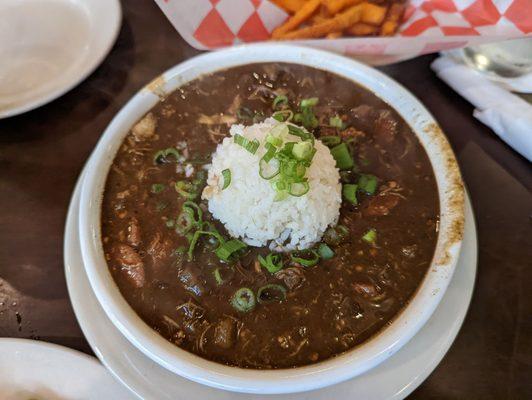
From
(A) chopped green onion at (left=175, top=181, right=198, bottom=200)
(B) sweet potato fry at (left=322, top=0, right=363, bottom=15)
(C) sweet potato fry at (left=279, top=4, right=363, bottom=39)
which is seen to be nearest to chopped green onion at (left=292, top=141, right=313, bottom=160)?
(A) chopped green onion at (left=175, top=181, right=198, bottom=200)

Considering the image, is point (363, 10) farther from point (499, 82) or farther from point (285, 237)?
point (285, 237)

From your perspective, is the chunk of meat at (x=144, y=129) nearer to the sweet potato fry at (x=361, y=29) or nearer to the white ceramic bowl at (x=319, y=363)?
the white ceramic bowl at (x=319, y=363)

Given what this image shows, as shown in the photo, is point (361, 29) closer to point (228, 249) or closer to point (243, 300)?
point (228, 249)

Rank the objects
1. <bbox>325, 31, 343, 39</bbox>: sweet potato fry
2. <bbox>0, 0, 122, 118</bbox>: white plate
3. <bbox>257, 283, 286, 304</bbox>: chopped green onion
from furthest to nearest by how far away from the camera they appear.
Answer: <bbox>325, 31, 343, 39</bbox>: sweet potato fry < <bbox>0, 0, 122, 118</bbox>: white plate < <bbox>257, 283, 286, 304</bbox>: chopped green onion

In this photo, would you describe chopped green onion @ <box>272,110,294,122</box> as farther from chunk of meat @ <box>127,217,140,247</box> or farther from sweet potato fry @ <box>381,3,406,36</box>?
sweet potato fry @ <box>381,3,406,36</box>

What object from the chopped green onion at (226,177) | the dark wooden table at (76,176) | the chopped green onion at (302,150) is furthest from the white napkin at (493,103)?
the chopped green onion at (226,177)

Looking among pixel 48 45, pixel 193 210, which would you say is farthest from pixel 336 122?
pixel 48 45

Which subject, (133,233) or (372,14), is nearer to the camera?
(133,233)
